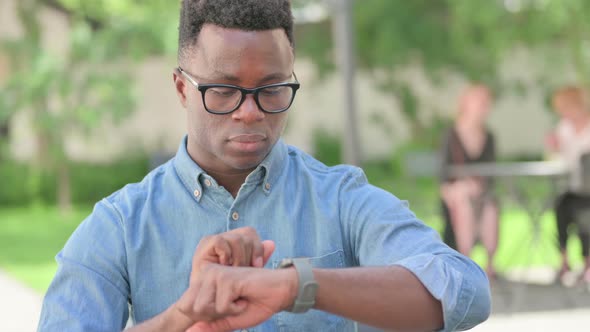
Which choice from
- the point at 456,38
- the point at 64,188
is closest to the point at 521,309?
the point at 456,38

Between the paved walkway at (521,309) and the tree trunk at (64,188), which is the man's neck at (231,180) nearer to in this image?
the paved walkway at (521,309)

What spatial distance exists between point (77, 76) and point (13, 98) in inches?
43.5

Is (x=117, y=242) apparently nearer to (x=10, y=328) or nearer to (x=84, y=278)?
(x=84, y=278)

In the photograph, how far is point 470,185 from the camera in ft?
31.4

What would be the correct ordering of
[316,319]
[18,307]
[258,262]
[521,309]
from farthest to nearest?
1. [18,307]
2. [521,309]
3. [316,319]
4. [258,262]

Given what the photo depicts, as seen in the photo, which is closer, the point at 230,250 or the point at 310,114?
the point at 230,250

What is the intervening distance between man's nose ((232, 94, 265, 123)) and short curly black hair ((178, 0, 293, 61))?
13cm

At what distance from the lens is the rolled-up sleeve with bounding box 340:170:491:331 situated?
77.9 inches

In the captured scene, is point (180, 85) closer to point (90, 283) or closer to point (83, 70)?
point (90, 283)

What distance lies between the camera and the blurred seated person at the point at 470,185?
9.40 meters

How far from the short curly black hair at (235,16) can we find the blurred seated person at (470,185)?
7.29 m

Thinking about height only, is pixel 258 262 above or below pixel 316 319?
above

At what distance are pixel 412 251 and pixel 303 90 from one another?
21.2m

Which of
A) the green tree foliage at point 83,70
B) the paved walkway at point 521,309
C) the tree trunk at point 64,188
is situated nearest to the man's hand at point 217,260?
the paved walkway at point 521,309
